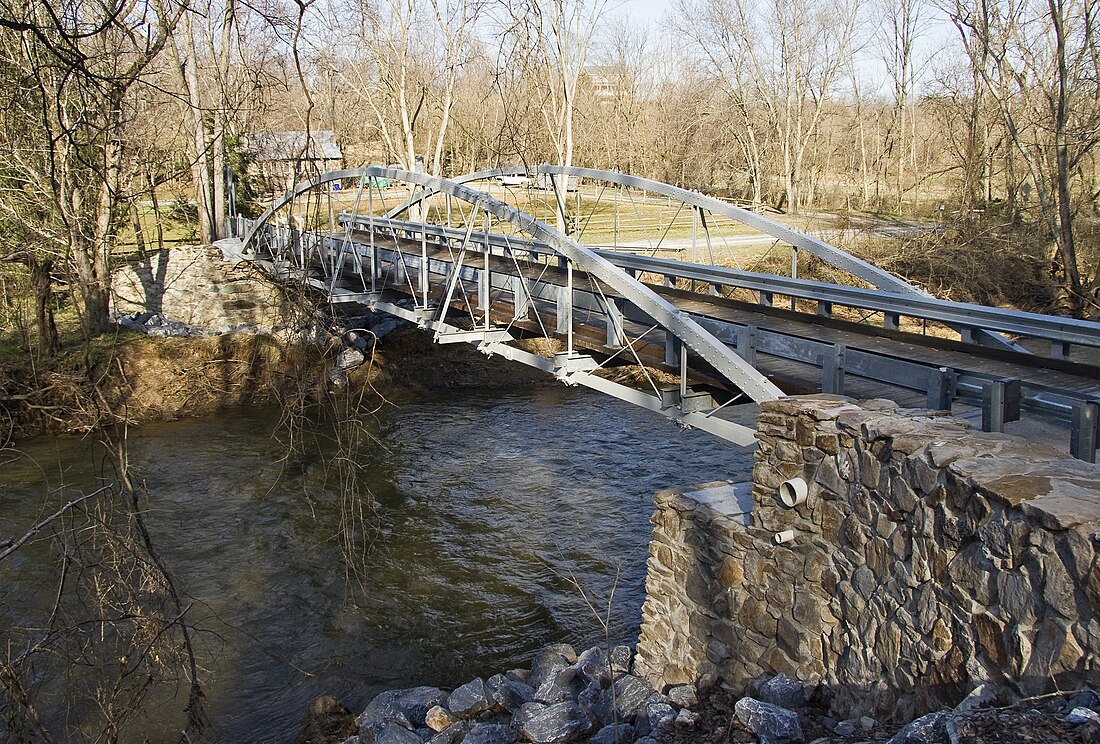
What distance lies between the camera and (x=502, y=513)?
1328cm

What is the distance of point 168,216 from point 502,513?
20.1 meters

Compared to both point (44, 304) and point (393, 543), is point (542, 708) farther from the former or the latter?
point (44, 304)

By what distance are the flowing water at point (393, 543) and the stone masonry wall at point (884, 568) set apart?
1266 millimetres

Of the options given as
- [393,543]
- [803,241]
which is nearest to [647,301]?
[803,241]

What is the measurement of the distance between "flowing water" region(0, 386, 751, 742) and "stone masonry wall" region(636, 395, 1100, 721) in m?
1.27

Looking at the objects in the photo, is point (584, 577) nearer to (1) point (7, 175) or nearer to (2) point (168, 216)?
(1) point (7, 175)

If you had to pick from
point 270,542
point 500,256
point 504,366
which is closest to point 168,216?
point 504,366

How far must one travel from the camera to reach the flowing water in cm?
941

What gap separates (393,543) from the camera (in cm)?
1238

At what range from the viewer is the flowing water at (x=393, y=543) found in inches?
370

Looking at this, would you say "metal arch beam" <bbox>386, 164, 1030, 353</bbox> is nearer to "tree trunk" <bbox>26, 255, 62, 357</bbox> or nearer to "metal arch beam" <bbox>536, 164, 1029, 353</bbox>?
"metal arch beam" <bbox>536, 164, 1029, 353</bbox>

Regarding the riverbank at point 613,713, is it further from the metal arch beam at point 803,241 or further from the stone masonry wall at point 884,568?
the metal arch beam at point 803,241

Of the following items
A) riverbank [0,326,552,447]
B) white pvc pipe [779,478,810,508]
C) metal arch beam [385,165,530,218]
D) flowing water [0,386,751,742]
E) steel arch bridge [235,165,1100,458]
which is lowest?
flowing water [0,386,751,742]

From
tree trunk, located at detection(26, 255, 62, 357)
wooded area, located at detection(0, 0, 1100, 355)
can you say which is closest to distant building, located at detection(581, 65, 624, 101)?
wooded area, located at detection(0, 0, 1100, 355)
